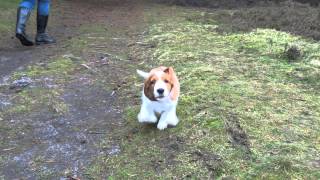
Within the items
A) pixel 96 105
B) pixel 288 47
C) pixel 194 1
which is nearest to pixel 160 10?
pixel 194 1

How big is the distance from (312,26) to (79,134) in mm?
5704

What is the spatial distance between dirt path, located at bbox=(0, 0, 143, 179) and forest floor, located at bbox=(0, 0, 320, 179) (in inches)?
0.5

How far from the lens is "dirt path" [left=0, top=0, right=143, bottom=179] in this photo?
4609 millimetres

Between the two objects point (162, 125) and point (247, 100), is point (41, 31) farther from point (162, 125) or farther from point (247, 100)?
point (162, 125)

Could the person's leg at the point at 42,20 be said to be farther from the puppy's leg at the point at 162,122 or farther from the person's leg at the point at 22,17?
the puppy's leg at the point at 162,122

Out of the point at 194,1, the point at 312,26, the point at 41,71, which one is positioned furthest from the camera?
the point at 194,1

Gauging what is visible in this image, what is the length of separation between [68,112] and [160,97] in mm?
1568

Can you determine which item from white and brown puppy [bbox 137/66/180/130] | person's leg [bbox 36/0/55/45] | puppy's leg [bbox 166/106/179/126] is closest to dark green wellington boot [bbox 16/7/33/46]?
person's leg [bbox 36/0/55/45]

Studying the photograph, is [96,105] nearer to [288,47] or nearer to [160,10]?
[288,47]

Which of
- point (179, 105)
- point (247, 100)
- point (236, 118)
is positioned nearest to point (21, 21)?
point (179, 105)

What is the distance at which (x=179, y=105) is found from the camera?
557 centimetres

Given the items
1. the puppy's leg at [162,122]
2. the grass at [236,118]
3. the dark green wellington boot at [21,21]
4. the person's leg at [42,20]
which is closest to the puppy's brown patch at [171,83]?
the puppy's leg at [162,122]

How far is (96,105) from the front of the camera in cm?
598

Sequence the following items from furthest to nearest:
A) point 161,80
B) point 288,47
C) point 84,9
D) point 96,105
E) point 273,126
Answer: point 84,9, point 288,47, point 96,105, point 273,126, point 161,80
